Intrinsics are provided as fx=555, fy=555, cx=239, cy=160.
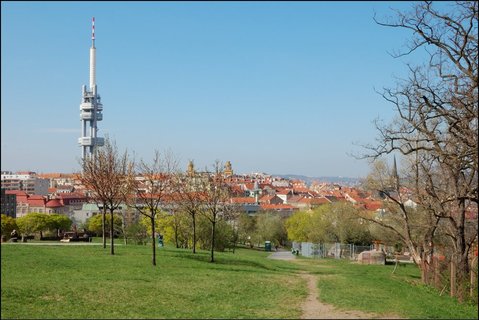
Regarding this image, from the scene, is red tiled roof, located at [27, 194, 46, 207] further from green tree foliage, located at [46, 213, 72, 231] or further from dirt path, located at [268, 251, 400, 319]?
dirt path, located at [268, 251, 400, 319]

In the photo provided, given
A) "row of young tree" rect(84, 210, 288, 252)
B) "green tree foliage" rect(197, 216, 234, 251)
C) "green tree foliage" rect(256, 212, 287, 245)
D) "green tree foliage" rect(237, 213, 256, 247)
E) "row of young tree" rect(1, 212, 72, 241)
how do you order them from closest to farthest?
"green tree foliage" rect(197, 216, 234, 251)
"row of young tree" rect(84, 210, 288, 252)
"row of young tree" rect(1, 212, 72, 241)
"green tree foliage" rect(237, 213, 256, 247)
"green tree foliage" rect(256, 212, 287, 245)

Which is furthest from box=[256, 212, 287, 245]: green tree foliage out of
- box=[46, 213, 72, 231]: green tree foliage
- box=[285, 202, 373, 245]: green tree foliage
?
box=[46, 213, 72, 231]: green tree foliage

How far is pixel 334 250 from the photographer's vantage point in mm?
55656

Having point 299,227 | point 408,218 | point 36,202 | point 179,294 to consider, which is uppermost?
point 36,202

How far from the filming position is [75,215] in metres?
113

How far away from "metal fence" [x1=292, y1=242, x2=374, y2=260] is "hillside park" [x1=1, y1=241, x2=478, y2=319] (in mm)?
30799

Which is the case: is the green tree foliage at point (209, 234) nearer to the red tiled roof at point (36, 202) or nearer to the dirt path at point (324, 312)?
the dirt path at point (324, 312)

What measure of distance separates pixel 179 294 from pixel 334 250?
41.2m

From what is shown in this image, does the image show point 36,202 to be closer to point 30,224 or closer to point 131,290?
point 30,224

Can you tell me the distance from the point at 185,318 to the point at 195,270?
33.2 ft

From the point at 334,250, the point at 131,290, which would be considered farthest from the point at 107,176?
the point at 334,250

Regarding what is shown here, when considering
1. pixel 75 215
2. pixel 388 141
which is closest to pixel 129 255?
pixel 388 141

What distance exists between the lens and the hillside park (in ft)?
44.8

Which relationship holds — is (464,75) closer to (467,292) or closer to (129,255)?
(467,292)
